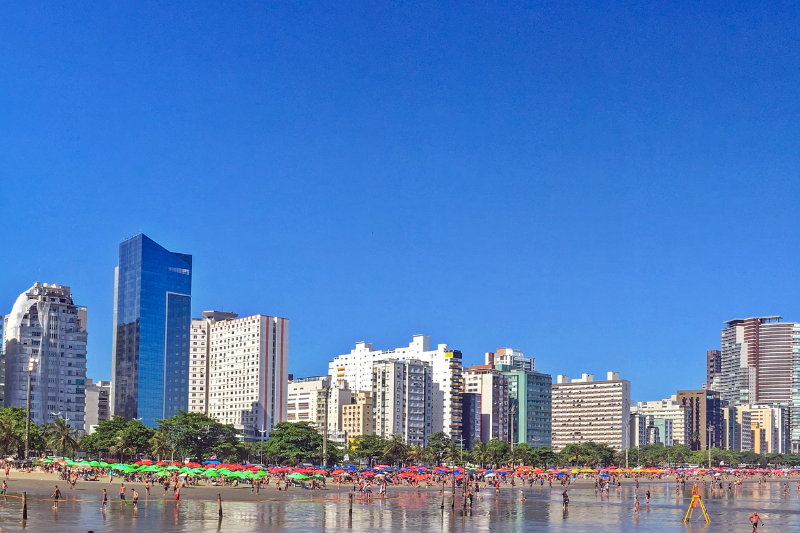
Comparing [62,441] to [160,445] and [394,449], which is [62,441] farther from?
[394,449]

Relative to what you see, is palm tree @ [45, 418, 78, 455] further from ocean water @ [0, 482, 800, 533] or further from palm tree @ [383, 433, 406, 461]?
palm tree @ [383, 433, 406, 461]

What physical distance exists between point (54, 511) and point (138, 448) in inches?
3029

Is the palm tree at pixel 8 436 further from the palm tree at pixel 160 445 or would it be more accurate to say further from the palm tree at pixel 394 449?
the palm tree at pixel 394 449

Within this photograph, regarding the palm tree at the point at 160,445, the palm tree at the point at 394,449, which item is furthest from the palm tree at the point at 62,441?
the palm tree at the point at 394,449

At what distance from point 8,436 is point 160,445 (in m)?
23.2

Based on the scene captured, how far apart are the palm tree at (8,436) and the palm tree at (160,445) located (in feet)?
65.2

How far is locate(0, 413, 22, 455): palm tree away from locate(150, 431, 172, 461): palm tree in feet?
65.2

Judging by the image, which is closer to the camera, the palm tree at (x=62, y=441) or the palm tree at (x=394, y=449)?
the palm tree at (x=62, y=441)

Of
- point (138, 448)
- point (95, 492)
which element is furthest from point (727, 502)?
point (138, 448)

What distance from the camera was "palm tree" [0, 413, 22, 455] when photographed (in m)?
137

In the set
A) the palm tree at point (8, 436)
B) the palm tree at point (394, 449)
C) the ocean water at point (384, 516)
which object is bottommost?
the palm tree at point (394, 449)

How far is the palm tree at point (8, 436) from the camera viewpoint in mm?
136625

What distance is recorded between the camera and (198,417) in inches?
6270

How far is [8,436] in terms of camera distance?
137 meters
